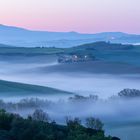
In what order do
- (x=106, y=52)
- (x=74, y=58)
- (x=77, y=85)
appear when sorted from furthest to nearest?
(x=106, y=52) < (x=74, y=58) < (x=77, y=85)

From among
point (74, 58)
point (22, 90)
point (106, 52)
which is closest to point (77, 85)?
point (22, 90)

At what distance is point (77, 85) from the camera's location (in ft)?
271

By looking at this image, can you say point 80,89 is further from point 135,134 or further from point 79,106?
point 135,134

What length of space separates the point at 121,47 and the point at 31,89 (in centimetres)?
6927

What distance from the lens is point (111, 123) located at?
144ft

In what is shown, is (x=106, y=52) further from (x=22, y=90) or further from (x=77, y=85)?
(x=22, y=90)

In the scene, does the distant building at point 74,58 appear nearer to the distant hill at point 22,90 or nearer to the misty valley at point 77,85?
the misty valley at point 77,85

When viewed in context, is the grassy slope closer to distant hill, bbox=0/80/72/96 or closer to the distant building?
the distant building

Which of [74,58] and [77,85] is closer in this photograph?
[77,85]

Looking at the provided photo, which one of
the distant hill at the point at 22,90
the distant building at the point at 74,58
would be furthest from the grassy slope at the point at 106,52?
the distant hill at the point at 22,90

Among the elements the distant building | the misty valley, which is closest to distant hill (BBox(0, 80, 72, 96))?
the misty valley

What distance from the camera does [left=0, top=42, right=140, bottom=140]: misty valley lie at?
46.9 metres

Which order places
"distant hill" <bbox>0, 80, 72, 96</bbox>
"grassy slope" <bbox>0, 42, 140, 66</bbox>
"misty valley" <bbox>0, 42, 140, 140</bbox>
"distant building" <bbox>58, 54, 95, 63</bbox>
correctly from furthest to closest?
"grassy slope" <bbox>0, 42, 140, 66</bbox>
"distant building" <bbox>58, 54, 95, 63</bbox>
"distant hill" <bbox>0, 80, 72, 96</bbox>
"misty valley" <bbox>0, 42, 140, 140</bbox>

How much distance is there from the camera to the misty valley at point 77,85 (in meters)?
46.9
